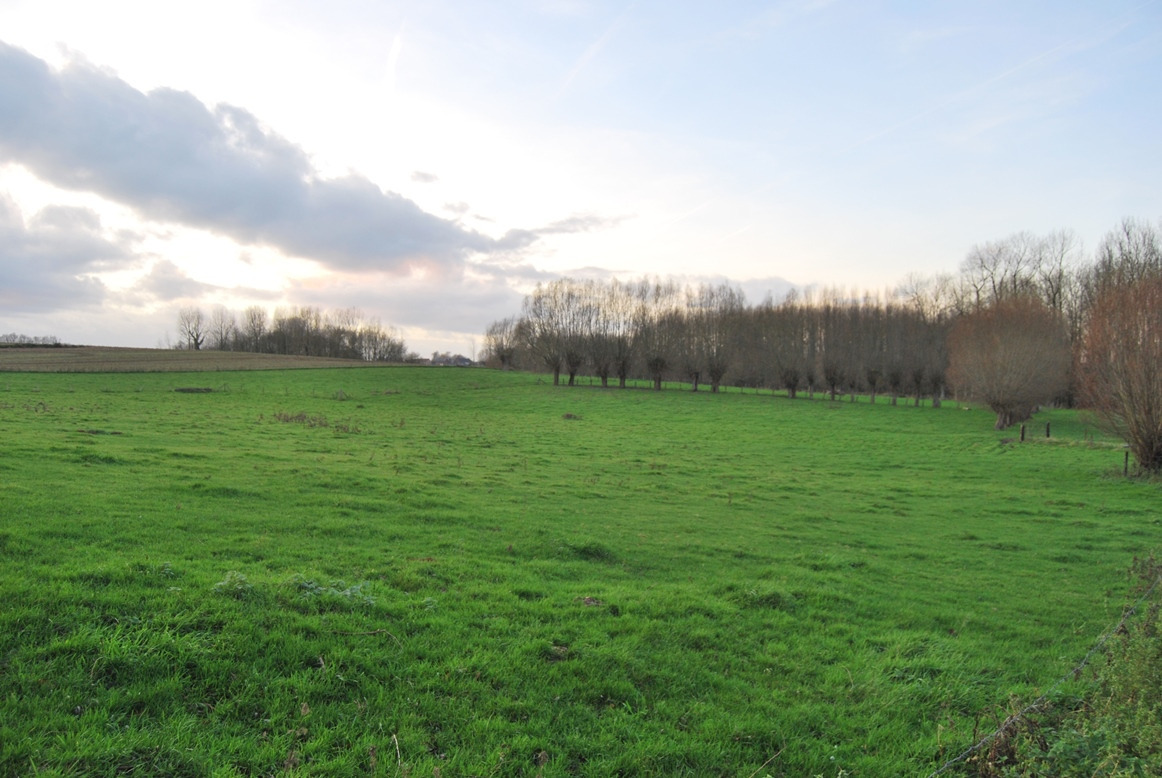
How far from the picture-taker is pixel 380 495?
46.6 feet

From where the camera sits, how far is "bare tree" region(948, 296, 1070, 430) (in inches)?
1978

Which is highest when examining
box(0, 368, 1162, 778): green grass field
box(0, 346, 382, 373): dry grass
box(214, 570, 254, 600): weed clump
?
box(0, 346, 382, 373): dry grass

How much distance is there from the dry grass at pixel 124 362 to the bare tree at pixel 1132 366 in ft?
253

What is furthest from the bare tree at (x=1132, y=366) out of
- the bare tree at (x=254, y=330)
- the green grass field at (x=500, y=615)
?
the bare tree at (x=254, y=330)

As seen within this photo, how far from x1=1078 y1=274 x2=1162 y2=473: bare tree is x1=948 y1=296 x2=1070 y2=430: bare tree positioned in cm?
2626

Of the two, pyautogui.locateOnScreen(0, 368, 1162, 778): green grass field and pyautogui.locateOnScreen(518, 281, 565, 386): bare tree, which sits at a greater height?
pyautogui.locateOnScreen(518, 281, 565, 386): bare tree

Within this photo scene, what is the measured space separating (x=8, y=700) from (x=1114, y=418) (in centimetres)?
3522

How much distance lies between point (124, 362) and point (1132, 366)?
293ft

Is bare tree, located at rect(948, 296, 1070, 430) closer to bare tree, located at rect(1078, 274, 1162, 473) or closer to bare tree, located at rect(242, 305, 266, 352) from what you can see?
bare tree, located at rect(1078, 274, 1162, 473)

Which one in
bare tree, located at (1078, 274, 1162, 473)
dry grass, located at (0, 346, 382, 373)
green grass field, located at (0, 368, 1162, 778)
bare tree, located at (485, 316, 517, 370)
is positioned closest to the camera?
green grass field, located at (0, 368, 1162, 778)

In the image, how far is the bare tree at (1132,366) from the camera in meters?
24.4

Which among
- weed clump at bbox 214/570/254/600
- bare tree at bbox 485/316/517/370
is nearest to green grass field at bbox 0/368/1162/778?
weed clump at bbox 214/570/254/600

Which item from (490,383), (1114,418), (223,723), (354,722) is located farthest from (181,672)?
(490,383)

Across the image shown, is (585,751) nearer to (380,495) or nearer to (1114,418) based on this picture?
(380,495)
